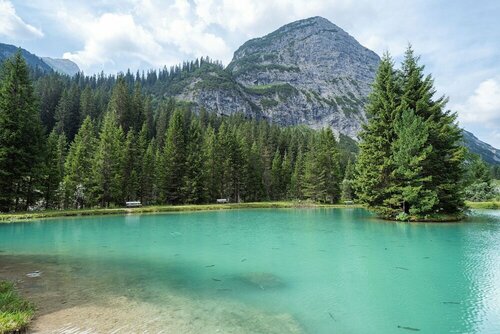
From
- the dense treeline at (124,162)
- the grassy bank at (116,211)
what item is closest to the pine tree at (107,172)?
the dense treeline at (124,162)

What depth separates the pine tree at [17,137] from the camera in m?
38.2

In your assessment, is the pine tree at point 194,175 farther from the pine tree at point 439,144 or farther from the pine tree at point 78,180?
the pine tree at point 439,144

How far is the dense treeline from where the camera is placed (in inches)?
1574

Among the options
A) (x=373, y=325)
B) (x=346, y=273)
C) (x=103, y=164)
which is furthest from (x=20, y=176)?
(x=373, y=325)

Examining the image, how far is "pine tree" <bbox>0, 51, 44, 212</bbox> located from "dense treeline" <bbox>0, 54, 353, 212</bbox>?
101 mm

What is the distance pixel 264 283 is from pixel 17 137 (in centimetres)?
3912

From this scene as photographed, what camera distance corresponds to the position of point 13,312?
26.9 ft

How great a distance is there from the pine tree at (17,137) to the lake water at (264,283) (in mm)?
18993

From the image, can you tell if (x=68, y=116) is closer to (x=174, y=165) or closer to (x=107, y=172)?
(x=174, y=165)

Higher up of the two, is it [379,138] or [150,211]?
[379,138]

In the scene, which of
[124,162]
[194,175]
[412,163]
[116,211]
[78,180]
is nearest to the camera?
[412,163]

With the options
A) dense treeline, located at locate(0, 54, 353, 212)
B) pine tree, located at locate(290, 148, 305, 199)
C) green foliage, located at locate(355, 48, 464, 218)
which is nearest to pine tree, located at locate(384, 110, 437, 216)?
green foliage, located at locate(355, 48, 464, 218)

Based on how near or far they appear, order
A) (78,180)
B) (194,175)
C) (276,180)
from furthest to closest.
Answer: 1. (276,180)
2. (194,175)
3. (78,180)

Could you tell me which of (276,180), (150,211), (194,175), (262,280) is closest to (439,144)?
(262,280)
